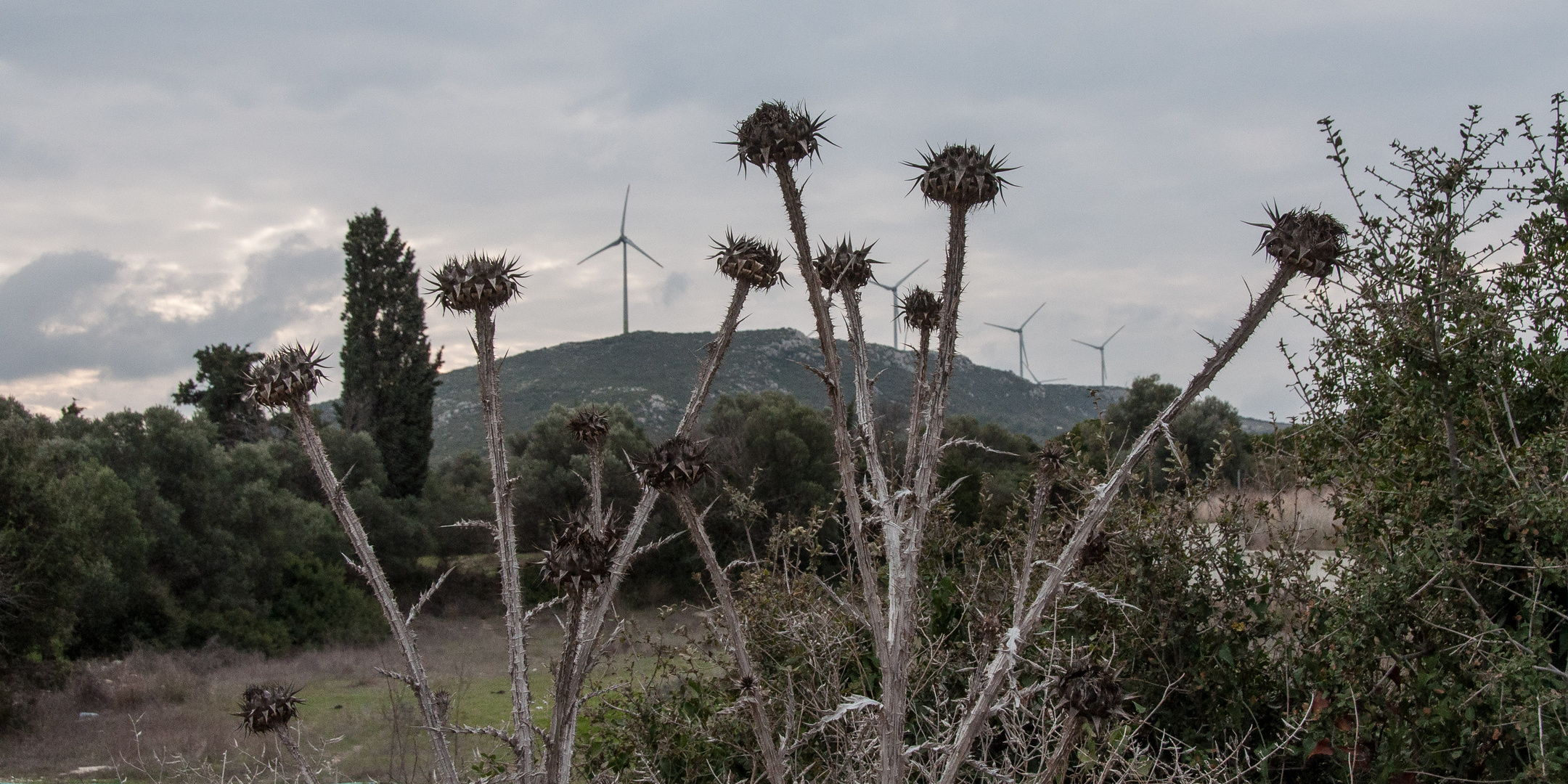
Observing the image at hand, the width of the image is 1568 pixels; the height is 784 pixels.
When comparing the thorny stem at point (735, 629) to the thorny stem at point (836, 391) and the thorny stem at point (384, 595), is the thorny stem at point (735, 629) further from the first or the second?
the thorny stem at point (384, 595)

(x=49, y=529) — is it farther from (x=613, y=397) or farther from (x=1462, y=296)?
(x=613, y=397)

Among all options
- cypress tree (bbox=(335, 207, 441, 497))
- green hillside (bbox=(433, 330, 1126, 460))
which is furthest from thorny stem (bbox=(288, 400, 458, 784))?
green hillside (bbox=(433, 330, 1126, 460))

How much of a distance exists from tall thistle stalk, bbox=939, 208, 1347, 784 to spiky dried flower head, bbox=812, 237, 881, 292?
3.25ft

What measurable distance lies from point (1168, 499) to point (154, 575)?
102 ft

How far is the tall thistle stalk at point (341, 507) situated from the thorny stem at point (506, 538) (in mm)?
235

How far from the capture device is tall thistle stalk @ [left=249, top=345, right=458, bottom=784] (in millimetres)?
3047

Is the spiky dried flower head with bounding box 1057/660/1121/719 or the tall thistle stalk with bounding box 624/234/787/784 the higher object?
the tall thistle stalk with bounding box 624/234/787/784

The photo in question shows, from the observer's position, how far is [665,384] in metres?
52.7

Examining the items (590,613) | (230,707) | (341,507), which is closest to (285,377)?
(341,507)

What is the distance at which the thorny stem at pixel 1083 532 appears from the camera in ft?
8.45

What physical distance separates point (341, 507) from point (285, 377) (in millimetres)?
503

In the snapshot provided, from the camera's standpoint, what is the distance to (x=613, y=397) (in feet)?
165

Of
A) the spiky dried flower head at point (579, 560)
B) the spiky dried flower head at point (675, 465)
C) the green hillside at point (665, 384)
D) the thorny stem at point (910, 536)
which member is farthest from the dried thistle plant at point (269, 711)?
the green hillside at point (665, 384)

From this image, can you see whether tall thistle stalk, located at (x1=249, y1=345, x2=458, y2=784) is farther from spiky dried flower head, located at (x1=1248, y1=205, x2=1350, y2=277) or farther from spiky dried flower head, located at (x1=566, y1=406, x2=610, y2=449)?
spiky dried flower head, located at (x1=1248, y1=205, x2=1350, y2=277)
